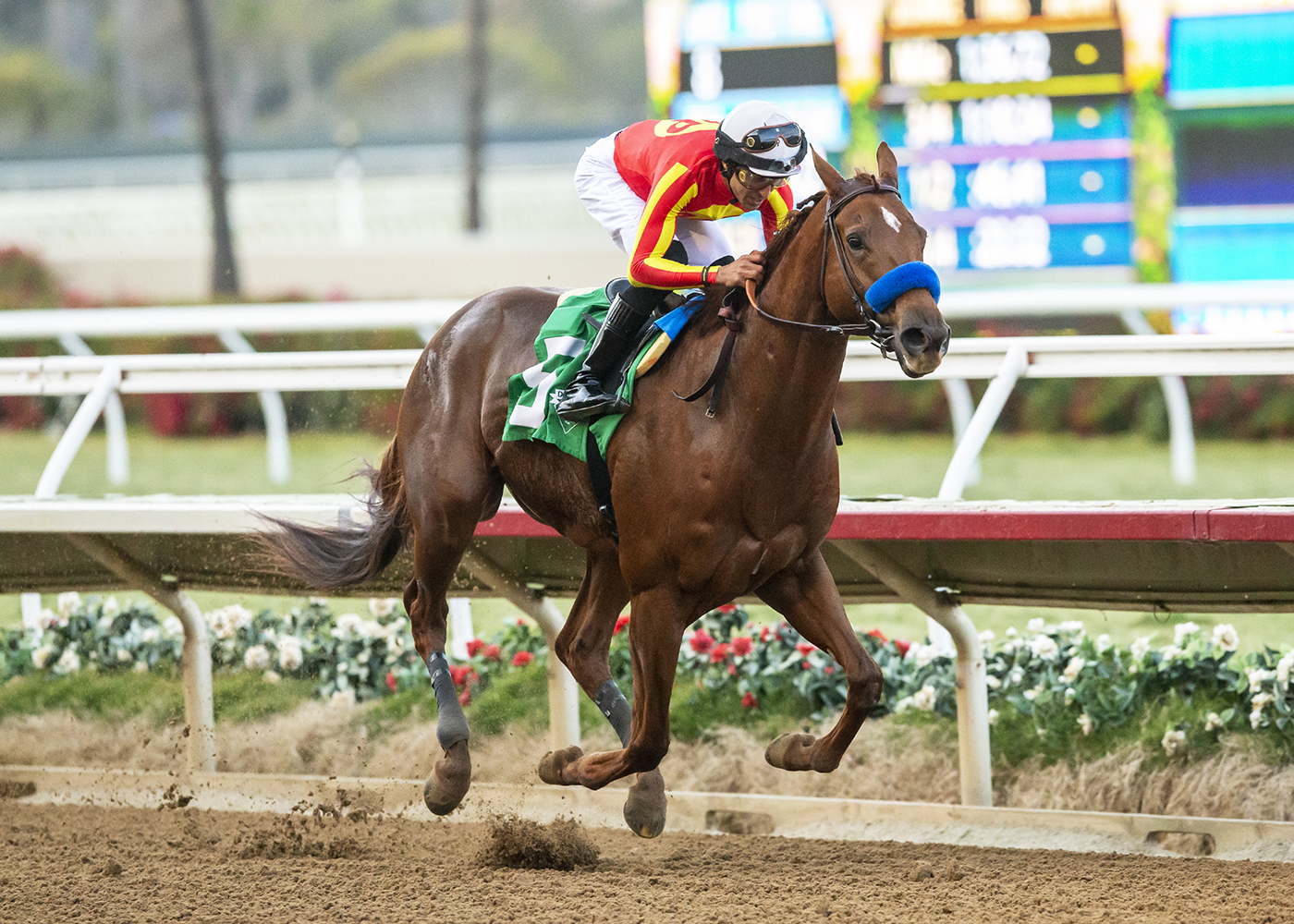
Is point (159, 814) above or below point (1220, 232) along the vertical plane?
below

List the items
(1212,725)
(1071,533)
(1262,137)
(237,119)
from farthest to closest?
(237,119) → (1262,137) → (1212,725) → (1071,533)

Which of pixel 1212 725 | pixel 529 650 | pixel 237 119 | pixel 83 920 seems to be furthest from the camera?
pixel 237 119

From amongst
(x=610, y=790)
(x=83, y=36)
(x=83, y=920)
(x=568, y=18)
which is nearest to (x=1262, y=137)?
(x=610, y=790)

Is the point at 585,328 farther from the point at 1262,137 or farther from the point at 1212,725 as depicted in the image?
the point at 1262,137

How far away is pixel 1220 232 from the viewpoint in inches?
310

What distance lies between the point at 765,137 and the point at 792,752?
1.26m

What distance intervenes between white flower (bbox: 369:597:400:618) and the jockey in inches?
69.1

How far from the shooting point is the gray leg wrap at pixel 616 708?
350 centimetres

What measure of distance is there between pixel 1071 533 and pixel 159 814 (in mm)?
2541

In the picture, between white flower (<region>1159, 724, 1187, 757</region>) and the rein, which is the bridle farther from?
white flower (<region>1159, 724, 1187, 757</region>)

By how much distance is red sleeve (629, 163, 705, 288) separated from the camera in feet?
10.1

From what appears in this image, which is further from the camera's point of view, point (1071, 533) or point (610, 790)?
point (610, 790)

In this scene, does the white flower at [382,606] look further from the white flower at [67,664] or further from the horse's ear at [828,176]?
the horse's ear at [828,176]

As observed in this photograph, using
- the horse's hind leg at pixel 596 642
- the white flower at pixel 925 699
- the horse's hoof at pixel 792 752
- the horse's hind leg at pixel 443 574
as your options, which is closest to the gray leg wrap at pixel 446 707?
the horse's hind leg at pixel 443 574
